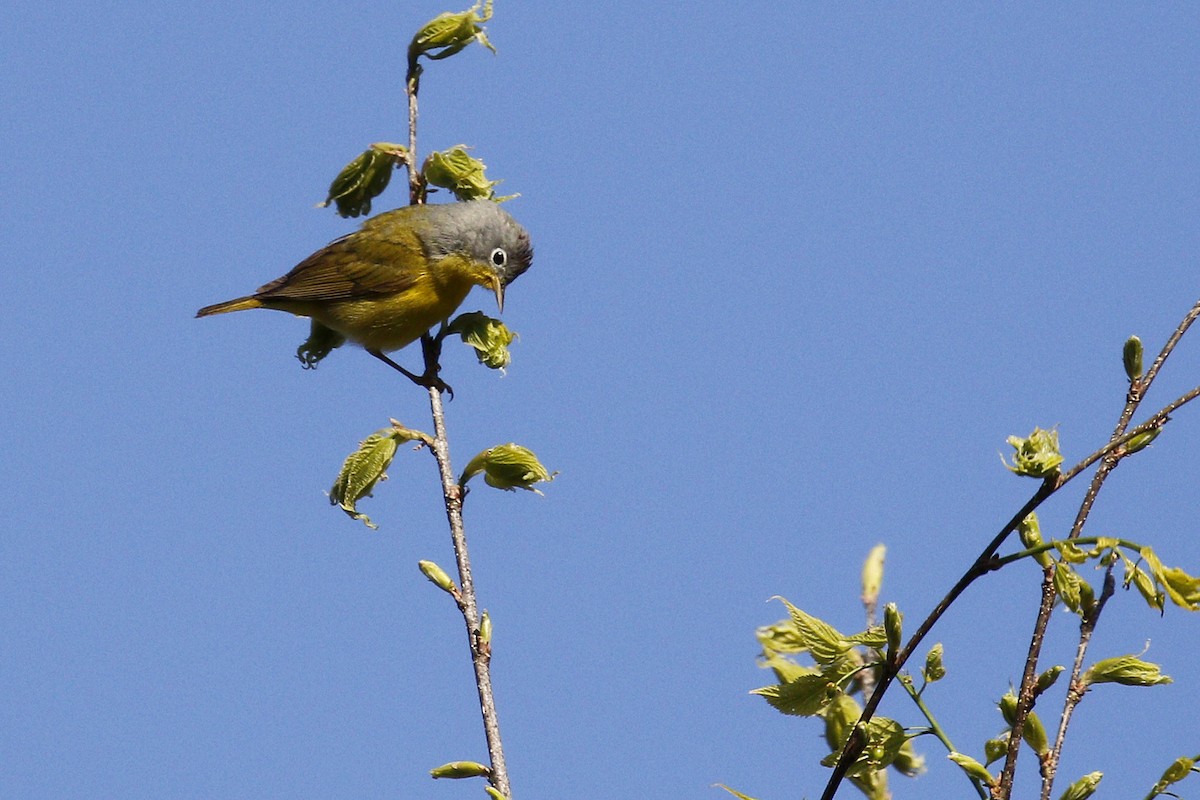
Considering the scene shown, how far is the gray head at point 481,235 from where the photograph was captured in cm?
743

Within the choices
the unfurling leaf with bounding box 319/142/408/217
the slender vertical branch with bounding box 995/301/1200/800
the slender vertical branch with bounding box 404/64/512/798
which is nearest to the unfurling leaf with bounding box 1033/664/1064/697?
the slender vertical branch with bounding box 995/301/1200/800

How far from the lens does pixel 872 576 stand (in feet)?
11.7

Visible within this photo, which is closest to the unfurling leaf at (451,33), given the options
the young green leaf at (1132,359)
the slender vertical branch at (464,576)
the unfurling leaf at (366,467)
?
the slender vertical branch at (464,576)

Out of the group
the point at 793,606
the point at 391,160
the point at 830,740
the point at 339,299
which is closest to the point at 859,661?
the point at 793,606

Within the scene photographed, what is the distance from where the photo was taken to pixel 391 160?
508cm

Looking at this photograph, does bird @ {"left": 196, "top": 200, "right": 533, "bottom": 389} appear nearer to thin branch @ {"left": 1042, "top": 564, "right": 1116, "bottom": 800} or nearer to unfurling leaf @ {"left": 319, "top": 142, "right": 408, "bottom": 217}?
unfurling leaf @ {"left": 319, "top": 142, "right": 408, "bottom": 217}

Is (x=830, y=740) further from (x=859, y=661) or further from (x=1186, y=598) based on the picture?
(x=1186, y=598)

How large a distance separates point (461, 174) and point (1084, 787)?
3101mm

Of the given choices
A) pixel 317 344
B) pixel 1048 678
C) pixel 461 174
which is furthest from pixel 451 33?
pixel 1048 678

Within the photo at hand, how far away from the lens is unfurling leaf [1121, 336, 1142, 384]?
9.23ft

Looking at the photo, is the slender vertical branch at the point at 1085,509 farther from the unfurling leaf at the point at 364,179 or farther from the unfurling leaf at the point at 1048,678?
the unfurling leaf at the point at 364,179

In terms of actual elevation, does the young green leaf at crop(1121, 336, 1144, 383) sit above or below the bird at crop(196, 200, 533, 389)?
below

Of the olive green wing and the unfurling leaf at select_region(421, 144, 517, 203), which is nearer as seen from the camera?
the unfurling leaf at select_region(421, 144, 517, 203)

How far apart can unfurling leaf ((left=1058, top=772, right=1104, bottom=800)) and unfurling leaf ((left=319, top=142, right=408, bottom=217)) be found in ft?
11.1
